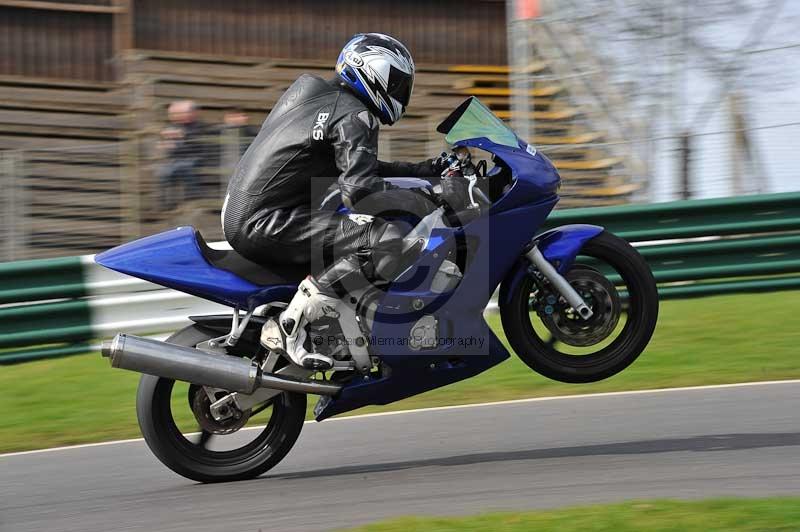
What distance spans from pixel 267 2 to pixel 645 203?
980cm

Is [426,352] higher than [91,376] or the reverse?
higher

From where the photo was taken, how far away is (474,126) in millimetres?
5836

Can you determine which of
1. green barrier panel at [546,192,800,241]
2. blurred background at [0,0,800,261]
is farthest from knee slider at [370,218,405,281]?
blurred background at [0,0,800,261]

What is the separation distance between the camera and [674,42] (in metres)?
11.8

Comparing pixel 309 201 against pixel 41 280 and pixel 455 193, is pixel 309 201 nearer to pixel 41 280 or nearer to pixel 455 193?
pixel 455 193

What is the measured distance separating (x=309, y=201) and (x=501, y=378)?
119 inches

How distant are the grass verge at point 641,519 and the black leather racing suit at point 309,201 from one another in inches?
53.2

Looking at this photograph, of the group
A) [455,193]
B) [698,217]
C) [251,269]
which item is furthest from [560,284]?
[698,217]

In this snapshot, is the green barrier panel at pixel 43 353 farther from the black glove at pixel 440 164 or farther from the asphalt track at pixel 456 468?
the black glove at pixel 440 164

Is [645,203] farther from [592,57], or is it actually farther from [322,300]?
[322,300]

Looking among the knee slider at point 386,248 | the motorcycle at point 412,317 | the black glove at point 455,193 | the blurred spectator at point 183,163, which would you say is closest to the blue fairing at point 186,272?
the motorcycle at point 412,317

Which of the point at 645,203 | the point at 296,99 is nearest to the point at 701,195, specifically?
the point at 645,203

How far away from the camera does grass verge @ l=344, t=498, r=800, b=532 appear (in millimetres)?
4594

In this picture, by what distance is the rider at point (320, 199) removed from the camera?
562 cm
